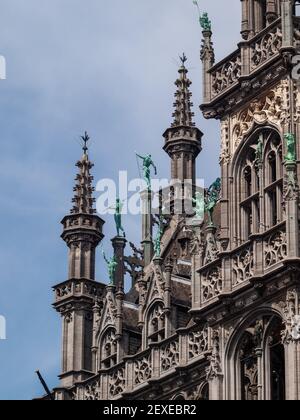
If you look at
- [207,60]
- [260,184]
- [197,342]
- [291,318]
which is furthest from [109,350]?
[291,318]

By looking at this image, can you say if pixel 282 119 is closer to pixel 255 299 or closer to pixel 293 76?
pixel 293 76

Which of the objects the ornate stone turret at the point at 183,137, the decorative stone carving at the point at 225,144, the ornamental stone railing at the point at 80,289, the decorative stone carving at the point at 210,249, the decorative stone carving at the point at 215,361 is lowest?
the decorative stone carving at the point at 215,361

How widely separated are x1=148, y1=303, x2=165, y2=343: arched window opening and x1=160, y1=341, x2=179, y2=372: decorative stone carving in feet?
3.49

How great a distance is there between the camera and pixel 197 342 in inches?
2366

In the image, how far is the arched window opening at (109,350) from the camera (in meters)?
64.9

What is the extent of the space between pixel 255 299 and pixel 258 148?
4.48 metres

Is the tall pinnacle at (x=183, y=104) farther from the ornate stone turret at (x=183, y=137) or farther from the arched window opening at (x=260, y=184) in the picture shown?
the arched window opening at (x=260, y=184)

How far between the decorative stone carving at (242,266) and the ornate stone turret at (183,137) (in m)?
13.2

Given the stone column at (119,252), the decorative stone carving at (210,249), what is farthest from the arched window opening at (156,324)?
the stone column at (119,252)

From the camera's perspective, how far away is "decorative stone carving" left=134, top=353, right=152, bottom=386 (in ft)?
204

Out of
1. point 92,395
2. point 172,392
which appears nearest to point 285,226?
point 172,392

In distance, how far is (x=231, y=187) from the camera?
195 ft

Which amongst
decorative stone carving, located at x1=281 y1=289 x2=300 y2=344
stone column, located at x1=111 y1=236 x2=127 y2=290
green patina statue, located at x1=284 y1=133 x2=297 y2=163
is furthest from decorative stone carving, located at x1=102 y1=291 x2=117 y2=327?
decorative stone carving, located at x1=281 y1=289 x2=300 y2=344
